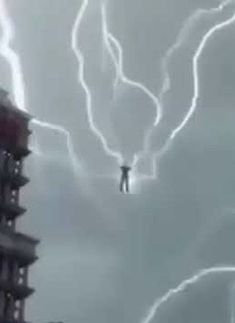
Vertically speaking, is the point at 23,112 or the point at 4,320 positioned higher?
the point at 23,112

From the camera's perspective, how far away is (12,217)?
98.8 m

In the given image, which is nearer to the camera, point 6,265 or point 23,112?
point 6,265

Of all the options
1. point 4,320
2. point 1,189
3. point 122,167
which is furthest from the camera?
point 1,189

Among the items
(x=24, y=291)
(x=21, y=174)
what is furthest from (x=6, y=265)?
(x=21, y=174)

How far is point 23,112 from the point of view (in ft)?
343

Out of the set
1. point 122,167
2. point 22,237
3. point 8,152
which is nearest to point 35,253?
point 22,237

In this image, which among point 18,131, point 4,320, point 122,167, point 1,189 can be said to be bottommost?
point 4,320

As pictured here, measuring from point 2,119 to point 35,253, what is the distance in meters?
13.2

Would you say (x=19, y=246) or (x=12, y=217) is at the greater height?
(x=12, y=217)

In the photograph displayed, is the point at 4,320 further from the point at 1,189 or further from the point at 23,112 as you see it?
the point at 23,112

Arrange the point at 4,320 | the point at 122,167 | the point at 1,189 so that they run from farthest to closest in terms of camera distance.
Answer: the point at 1,189 → the point at 4,320 → the point at 122,167

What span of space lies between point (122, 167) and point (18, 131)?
2820cm

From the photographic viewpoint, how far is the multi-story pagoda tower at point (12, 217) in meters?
94.3

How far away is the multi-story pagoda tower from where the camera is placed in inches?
3713
